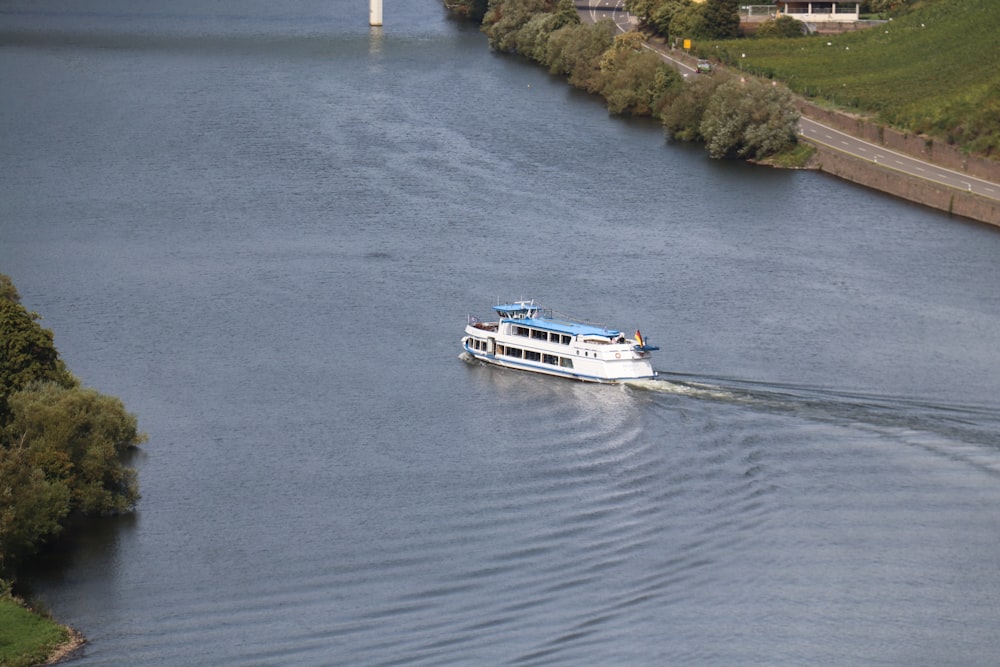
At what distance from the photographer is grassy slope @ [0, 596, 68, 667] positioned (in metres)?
30.1

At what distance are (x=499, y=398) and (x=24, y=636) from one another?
1622 centimetres

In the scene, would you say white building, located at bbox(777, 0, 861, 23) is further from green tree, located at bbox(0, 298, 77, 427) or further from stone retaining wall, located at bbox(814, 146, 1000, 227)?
green tree, located at bbox(0, 298, 77, 427)

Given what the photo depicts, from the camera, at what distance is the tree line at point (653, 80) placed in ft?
231

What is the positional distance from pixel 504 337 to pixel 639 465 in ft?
28.8

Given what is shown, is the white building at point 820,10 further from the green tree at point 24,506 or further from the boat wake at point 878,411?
the green tree at point 24,506

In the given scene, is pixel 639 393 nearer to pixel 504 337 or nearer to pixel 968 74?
pixel 504 337

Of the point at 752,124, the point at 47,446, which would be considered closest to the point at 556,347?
the point at 47,446

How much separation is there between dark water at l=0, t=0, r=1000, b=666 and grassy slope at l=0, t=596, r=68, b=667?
0.78m

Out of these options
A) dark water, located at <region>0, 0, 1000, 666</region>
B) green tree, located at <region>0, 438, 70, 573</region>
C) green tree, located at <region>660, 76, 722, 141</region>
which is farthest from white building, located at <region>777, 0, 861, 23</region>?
green tree, located at <region>0, 438, 70, 573</region>

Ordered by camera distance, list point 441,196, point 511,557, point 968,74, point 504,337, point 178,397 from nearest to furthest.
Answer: point 511,557
point 178,397
point 504,337
point 441,196
point 968,74

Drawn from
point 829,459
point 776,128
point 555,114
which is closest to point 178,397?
point 829,459

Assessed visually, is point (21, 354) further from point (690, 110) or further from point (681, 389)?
point (690, 110)

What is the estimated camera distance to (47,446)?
35.6 metres

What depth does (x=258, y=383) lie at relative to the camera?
44.1 metres
